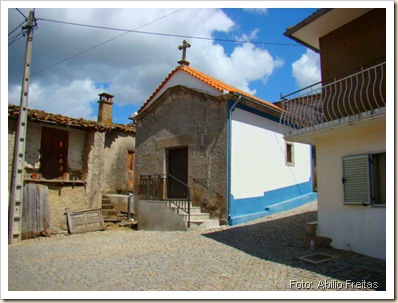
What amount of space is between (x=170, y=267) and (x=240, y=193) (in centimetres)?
514

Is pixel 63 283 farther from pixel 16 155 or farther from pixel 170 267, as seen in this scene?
pixel 16 155

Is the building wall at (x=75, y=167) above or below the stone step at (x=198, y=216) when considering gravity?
above

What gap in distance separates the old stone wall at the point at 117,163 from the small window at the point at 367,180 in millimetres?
13539

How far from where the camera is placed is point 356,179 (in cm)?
661

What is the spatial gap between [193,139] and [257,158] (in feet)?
7.63

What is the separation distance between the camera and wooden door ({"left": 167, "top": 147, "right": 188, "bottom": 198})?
11.7 m

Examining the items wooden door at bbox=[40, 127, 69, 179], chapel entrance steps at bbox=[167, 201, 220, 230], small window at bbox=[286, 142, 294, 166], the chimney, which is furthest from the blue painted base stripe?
the chimney

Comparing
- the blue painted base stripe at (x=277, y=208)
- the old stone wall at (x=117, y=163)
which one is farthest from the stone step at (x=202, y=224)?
the old stone wall at (x=117, y=163)

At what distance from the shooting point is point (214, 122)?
35.1 feet

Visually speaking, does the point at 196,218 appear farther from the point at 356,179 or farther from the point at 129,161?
the point at 129,161

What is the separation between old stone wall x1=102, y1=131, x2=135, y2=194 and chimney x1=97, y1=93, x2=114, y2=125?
100cm

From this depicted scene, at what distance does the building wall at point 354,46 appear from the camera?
6.64 m

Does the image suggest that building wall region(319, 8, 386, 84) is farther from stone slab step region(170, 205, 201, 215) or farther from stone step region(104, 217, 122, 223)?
stone step region(104, 217, 122, 223)

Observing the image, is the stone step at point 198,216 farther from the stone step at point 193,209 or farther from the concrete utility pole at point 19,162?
the concrete utility pole at point 19,162
